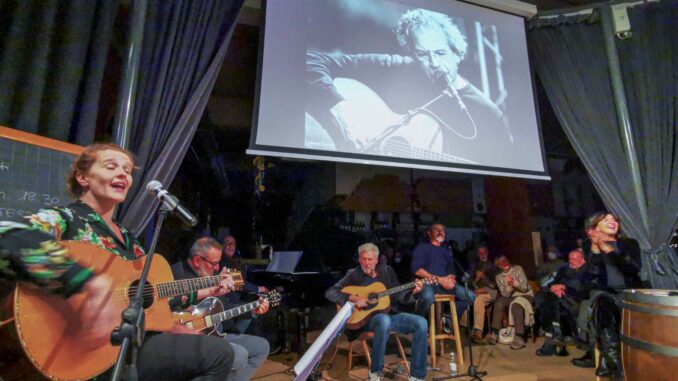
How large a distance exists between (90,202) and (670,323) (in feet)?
9.11

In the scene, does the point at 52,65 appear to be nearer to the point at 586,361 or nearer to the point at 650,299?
the point at 650,299

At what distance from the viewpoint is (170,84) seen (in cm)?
247

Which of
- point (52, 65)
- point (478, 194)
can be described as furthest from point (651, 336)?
point (478, 194)

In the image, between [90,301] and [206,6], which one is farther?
[206,6]

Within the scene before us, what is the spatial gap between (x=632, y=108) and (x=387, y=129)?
2577mm

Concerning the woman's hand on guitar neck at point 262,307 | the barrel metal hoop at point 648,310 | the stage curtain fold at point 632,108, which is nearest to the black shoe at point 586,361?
the stage curtain fold at point 632,108

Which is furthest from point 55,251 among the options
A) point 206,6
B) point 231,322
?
point 206,6

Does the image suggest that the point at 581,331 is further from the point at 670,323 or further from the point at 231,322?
the point at 231,322

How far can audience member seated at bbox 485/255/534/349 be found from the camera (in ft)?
14.1

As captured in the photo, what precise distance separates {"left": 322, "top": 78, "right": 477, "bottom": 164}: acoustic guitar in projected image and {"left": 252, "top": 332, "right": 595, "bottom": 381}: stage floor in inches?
72.4

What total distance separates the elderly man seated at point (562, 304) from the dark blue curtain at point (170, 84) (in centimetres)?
365

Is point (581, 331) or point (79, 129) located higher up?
point (79, 129)

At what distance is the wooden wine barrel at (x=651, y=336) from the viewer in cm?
174

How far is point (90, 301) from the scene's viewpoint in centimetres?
121
